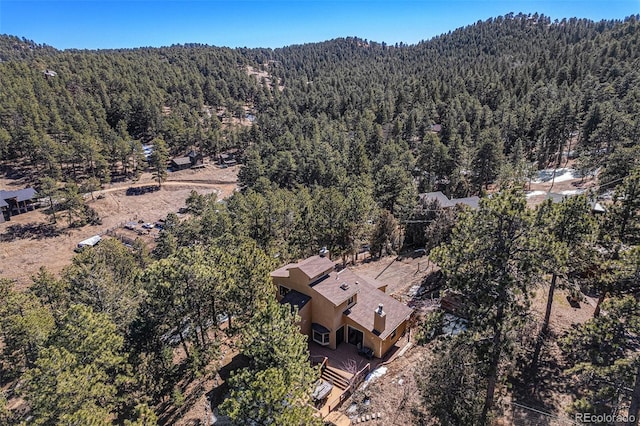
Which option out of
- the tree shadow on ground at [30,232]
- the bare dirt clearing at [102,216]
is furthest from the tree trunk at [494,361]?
the tree shadow on ground at [30,232]

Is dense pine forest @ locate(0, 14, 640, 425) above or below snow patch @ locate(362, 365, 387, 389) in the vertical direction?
above

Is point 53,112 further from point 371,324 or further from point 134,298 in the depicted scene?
point 371,324

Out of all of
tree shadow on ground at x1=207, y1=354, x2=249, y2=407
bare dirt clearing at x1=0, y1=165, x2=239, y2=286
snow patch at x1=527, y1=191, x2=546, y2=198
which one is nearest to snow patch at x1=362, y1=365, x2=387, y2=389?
tree shadow on ground at x1=207, y1=354, x2=249, y2=407

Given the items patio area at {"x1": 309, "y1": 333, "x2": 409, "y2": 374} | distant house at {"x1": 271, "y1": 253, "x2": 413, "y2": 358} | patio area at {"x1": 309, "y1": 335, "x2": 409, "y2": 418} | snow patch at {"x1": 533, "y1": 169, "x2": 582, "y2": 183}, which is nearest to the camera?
patio area at {"x1": 309, "y1": 335, "x2": 409, "y2": 418}

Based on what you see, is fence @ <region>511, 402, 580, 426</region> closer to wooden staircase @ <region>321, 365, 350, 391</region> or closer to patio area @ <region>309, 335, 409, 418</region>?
patio area @ <region>309, 335, 409, 418</region>

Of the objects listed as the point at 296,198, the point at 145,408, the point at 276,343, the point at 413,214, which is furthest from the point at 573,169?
the point at 145,408

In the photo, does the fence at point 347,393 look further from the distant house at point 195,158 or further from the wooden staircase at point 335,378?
the distant house at point 195,158

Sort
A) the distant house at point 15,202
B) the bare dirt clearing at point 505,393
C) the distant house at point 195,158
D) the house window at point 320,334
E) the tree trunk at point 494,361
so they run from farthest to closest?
1. the distant house at point 195,158
2. the distant house at point 15,202
3. the house window at point 320,334
4. the bare dirt clearing at point 505,393
5. the tree trunk at point 494,361
